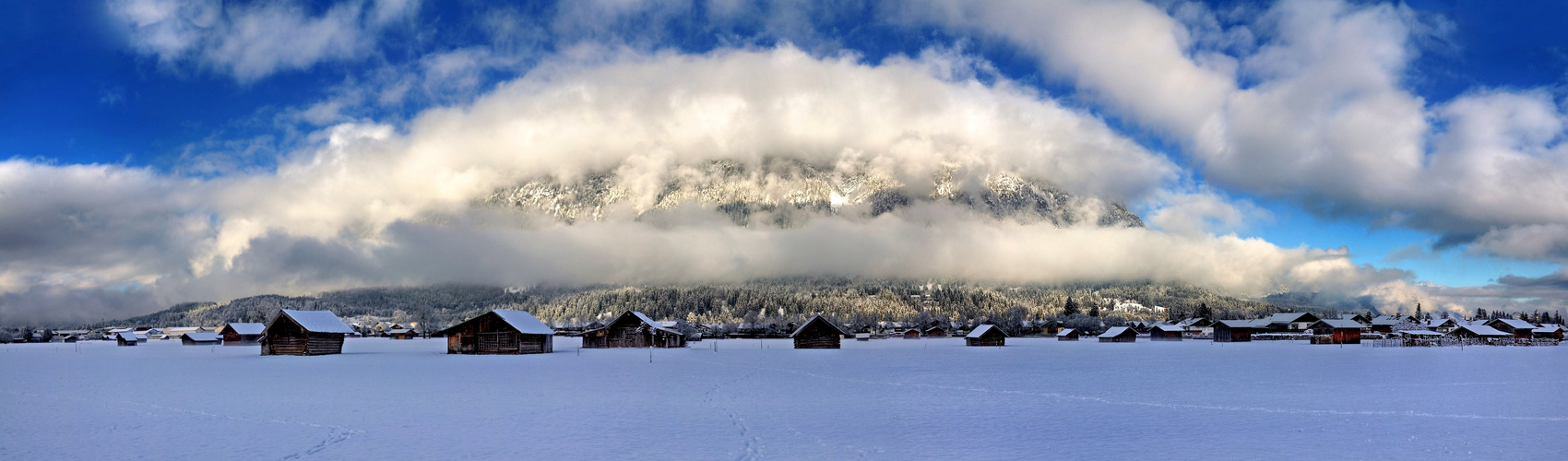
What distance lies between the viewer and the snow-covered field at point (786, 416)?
20.0m

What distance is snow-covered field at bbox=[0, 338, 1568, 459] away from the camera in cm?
1995

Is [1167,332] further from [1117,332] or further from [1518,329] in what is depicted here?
[1518,329]

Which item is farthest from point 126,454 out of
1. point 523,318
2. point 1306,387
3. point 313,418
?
point 523,318

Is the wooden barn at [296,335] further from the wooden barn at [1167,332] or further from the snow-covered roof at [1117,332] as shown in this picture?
the wooden barn at [1167,332]

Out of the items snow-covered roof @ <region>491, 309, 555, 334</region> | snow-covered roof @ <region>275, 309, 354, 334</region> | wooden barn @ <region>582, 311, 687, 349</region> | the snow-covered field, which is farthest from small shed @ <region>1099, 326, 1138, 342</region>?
snow-covered roof @ <region>275, 309, 354, 334</region>

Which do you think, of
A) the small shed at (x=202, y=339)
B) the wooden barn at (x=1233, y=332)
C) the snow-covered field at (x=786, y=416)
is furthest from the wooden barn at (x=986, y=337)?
the small shed at (x=202, y=339)

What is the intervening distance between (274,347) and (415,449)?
70.9m

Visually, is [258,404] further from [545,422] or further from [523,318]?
[523,318]

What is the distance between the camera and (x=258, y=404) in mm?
29844

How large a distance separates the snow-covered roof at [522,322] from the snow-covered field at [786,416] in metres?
31.5

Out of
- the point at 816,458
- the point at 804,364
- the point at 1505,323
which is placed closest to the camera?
the point at 816,458

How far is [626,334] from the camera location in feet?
359

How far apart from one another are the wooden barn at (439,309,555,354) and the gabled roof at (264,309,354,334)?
10216 millimetres

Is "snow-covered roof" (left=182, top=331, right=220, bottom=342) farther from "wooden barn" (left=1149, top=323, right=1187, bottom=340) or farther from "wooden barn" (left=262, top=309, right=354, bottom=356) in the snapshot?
"wooden barn" (left=1149, top=323, right=1187, bottom=340)
